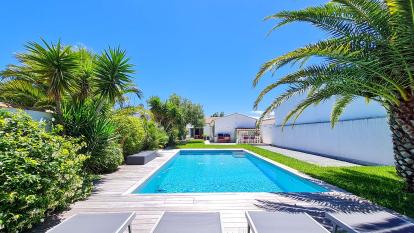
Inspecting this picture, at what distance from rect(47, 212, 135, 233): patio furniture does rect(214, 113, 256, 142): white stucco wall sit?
3835 centimetres

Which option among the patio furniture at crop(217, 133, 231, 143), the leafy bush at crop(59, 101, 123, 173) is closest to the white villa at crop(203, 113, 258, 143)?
the patio furniture at crop(217, 133, 231, 143)

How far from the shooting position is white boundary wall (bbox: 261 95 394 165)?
38.8 ft

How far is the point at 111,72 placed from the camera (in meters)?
8.15

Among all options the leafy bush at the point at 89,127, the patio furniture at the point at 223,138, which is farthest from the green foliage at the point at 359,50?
the patio furniture at the point at 223,138

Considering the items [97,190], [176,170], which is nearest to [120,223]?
[97,190]

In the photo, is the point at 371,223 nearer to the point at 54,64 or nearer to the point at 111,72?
the point at 111,72

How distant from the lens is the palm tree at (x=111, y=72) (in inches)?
316

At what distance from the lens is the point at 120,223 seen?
3352 mm

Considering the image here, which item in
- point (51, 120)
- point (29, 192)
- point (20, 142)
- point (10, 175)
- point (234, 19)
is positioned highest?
point (234, 19)

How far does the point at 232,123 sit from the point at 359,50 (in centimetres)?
3612

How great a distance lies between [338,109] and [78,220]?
9.73 meters

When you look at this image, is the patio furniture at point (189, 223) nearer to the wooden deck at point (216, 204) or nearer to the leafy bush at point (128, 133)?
the wooden deck at point (216, 204)

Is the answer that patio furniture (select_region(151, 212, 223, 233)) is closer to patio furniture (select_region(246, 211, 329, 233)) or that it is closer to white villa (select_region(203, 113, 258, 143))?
patio furniture (select_region(246, 211, 329, 233))

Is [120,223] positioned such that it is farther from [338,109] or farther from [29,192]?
[338,109]
